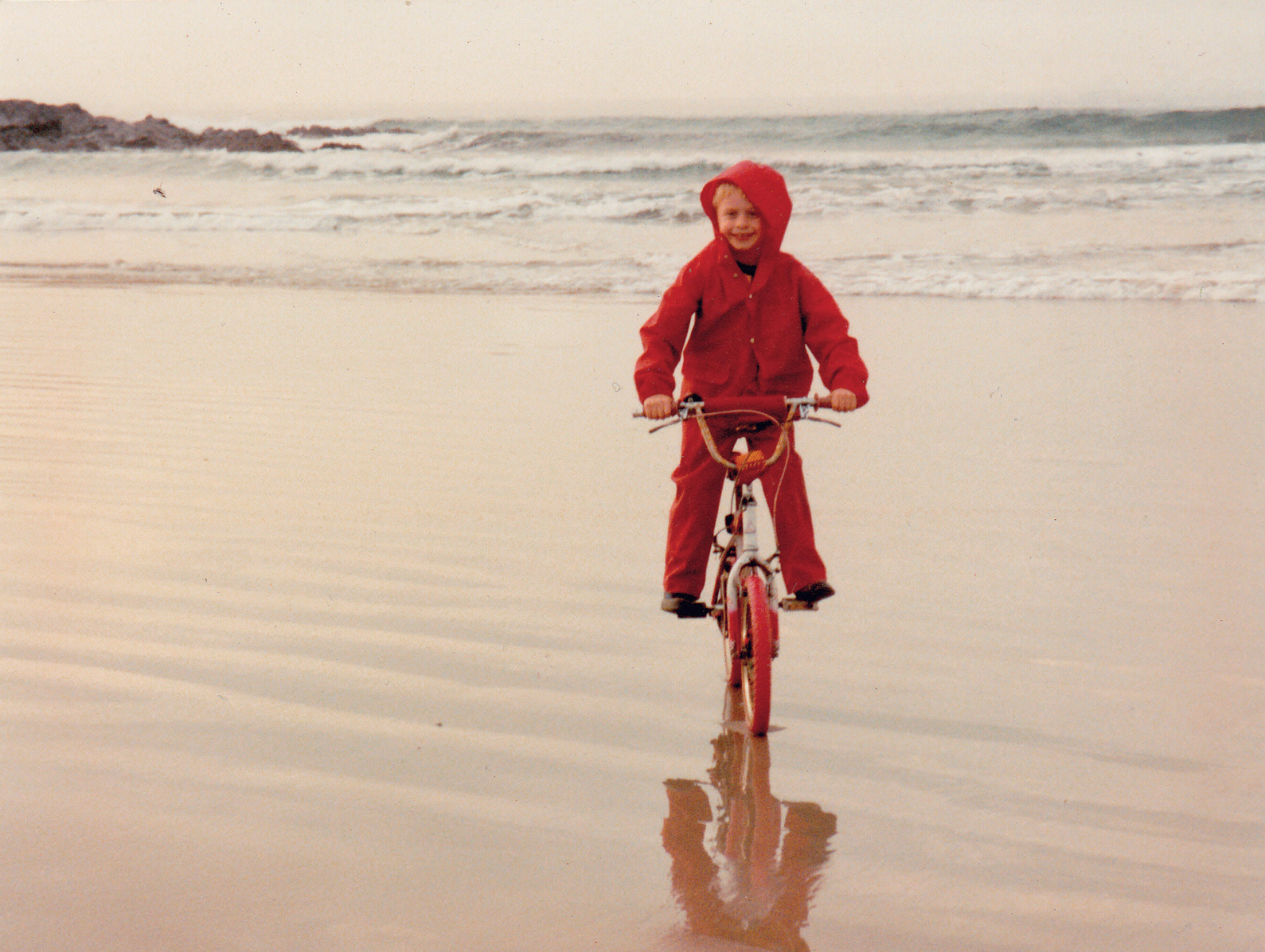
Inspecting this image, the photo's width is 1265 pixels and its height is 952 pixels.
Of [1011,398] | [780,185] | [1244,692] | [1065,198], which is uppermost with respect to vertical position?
[1065,198]

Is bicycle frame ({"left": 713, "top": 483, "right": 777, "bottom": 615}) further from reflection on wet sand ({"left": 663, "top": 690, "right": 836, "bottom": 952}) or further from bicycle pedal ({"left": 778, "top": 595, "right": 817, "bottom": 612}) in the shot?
reflection on wet sand ({"left": 663, "top": 690, "right": 836, "bottom": 952})

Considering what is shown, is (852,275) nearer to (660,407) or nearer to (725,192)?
(725,192)

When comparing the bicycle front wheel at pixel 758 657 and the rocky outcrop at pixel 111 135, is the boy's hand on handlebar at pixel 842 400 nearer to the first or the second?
the bicycle front wheel at pixel 758 657

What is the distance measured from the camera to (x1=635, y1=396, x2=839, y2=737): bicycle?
315cm

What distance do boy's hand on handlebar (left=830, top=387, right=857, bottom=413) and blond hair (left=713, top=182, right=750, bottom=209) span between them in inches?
21.9

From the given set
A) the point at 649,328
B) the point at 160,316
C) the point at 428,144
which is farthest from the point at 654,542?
the point at 428,144

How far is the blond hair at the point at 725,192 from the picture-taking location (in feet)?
10.9

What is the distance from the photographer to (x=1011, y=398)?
720 centimetres

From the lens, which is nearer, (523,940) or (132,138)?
(523,940)

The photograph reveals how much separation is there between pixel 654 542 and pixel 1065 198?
16706mm

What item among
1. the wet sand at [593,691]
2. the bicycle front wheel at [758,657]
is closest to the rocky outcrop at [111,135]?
the wet sand at [593,691]

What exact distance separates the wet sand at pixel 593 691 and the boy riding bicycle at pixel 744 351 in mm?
388

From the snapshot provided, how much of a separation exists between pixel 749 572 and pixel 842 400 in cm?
53

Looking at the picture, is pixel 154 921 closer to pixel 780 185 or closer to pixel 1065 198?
pixel 780 185
